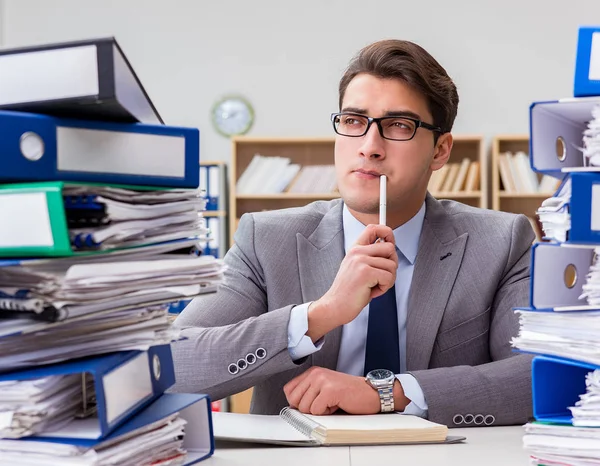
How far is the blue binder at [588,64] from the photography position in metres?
1.01

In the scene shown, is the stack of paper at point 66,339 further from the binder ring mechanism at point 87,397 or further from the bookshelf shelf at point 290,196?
the bookshelf shelf at point 290,196

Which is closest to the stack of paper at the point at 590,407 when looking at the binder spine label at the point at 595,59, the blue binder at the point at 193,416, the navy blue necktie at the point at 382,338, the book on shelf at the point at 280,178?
the binder spine label at the point at 595,59

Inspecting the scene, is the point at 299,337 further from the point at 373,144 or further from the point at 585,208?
the point at 585,208

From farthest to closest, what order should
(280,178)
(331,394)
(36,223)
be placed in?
(280,178) < (331,394) < (36,223)

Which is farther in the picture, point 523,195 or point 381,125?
point 523,195

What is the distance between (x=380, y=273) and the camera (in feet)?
5.30

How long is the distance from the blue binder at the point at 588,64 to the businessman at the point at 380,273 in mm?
677

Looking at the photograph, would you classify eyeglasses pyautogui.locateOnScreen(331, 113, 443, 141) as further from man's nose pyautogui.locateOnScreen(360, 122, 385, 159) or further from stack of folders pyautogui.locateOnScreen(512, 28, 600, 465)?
stack of folders pyautogui.locateOnScreen(512, 28, 600, 465)

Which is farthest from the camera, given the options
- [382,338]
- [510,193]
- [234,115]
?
[234,115]

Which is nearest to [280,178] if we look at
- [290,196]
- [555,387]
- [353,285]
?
[290,196]

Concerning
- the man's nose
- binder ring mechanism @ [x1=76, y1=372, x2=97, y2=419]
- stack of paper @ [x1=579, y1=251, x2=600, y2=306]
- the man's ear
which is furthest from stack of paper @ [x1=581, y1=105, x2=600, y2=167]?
the man's ear

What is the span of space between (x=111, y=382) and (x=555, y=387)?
55cm

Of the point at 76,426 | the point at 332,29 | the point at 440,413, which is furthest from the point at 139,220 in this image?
the point at 332,29

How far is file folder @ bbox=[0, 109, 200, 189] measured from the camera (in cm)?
89
